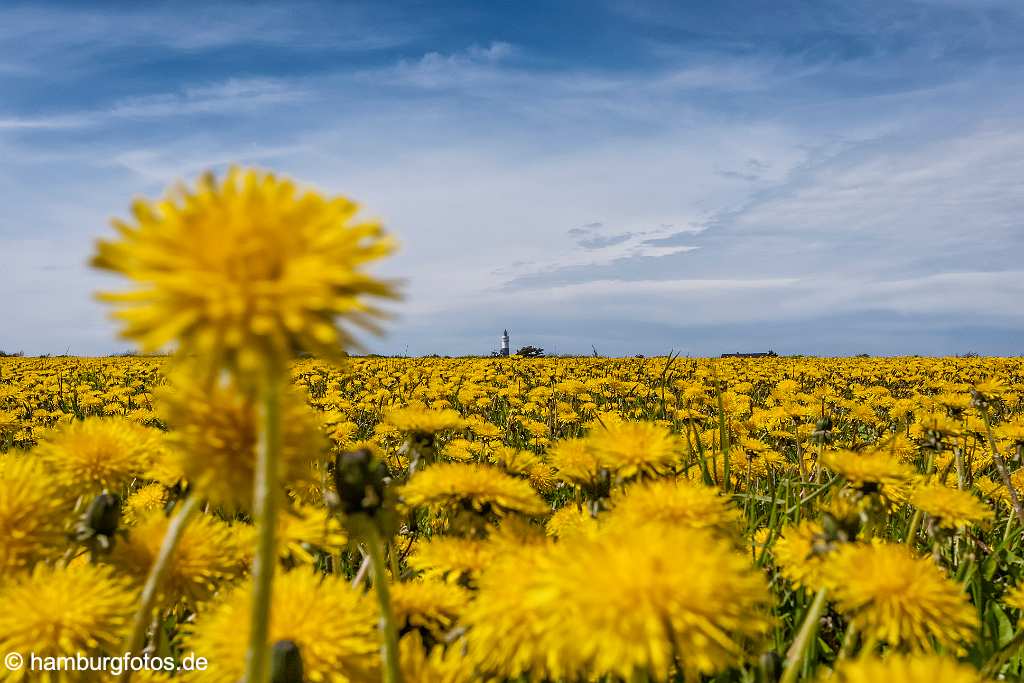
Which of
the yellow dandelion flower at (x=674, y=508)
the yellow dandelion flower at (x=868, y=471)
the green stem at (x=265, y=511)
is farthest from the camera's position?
the yellow dandelion flower at (x=868, y=471)

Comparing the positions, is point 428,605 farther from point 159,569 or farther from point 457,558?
point 159,569

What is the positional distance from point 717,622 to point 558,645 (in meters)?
0.23

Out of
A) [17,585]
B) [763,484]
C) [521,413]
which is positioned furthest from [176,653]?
[521,413]

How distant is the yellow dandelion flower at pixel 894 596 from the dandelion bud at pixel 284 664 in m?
0.99

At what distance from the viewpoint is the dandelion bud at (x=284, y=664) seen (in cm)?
109

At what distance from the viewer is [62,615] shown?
1.30m

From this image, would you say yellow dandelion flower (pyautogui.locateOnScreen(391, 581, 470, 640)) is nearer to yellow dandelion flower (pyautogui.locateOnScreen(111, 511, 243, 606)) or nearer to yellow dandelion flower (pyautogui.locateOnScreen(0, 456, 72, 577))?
yellow dandelion flower (pyautogui.locateOnScreen(111, 511, 243, 606))

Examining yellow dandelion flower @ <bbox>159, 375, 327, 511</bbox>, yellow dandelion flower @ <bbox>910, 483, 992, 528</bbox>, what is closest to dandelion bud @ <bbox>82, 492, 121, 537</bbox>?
yellow dandelion flower @ <bbox>159, 375, 327, 511</bbox>

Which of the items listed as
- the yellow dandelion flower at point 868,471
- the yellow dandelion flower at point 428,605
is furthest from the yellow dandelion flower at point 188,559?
the yellow dandelion flower at point 868,471

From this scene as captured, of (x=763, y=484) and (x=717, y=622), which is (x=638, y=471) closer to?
(x=717, y=622)

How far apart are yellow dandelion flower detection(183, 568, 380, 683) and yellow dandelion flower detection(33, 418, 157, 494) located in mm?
593

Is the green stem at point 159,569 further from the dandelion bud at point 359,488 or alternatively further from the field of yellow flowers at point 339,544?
the dandelion bud at point 359,488

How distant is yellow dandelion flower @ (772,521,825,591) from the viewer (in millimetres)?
1562

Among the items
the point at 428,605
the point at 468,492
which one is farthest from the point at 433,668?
the point at 468,492
